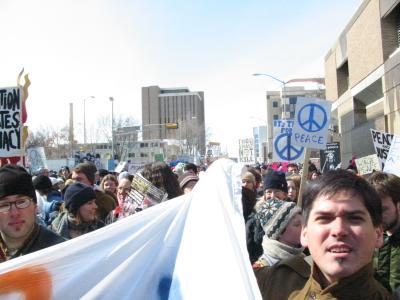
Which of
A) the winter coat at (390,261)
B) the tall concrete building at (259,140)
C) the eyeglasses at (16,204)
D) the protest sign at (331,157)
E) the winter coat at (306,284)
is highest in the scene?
the tall concrete building at (259,140)

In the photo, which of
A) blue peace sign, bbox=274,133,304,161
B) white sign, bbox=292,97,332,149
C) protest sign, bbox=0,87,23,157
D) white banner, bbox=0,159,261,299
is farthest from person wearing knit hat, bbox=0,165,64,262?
blue peace sign, bbox=274,133,304,161

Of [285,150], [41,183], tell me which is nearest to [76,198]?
[41,183]

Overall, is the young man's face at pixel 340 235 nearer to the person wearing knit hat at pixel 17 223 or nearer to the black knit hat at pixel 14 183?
the person wearing knit hat at pixel 17 223

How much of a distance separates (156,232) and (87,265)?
1.17 ft

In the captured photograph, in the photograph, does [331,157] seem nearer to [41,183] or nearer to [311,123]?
[311,123]

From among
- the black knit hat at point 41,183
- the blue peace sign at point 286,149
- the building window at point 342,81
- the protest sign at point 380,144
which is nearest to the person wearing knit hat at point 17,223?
the black knit hat at point 41,183

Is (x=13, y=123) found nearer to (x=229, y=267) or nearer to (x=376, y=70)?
(x=229, y=267)

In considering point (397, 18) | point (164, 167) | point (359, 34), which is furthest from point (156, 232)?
point (359, 34)

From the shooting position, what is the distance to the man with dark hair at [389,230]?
126 inches

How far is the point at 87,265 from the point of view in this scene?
7.30 feet

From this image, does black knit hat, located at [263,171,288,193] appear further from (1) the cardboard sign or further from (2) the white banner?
(2) the white banner

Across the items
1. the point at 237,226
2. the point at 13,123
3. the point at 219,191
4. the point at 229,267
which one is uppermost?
the point at 13,123

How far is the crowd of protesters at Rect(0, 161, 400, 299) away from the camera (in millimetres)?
1995

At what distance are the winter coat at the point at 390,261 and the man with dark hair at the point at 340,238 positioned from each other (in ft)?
3.77
